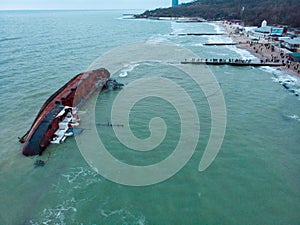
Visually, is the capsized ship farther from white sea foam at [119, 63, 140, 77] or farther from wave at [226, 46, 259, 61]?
wave at [226, 46, 259, 61]

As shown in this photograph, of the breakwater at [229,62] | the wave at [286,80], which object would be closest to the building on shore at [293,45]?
the breakwater at [229,62]

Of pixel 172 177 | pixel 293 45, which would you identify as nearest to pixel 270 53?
pixel 293 45

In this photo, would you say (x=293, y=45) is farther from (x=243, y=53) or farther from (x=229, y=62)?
(x=229, y=62)

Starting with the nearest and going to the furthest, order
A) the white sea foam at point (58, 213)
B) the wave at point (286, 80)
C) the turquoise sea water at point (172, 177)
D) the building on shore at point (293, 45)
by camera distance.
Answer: the white sea foam at point (58, 213)
the turquoise sea water at point (172, 177)
the wave at point (286, 80)
the building on shore at point (293, 45)

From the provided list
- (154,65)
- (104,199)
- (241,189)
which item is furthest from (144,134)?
(154,65)

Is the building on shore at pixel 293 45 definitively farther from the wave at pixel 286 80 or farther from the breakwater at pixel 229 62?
the wave at pixel 286 80

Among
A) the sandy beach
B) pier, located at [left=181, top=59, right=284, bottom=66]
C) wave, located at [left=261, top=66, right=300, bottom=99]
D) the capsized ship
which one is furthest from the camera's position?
pier, located at [left=181, top=59, right=284, bottom=66]

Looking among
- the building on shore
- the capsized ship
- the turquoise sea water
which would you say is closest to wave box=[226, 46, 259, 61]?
the building on shore

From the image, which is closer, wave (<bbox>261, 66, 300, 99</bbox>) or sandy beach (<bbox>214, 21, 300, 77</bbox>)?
wave (<bbox>261, 66, 300, 99</bbox>)
